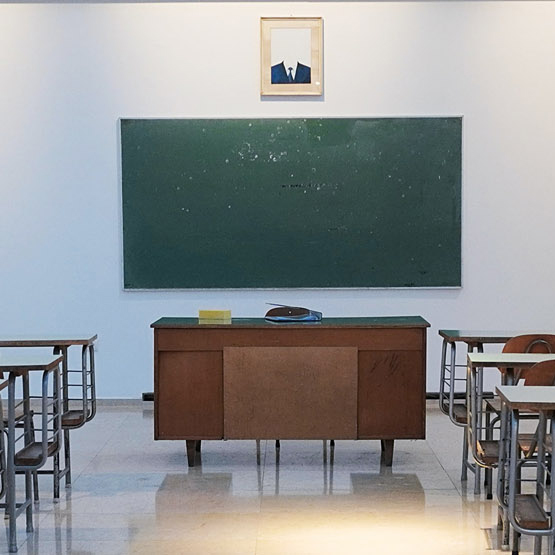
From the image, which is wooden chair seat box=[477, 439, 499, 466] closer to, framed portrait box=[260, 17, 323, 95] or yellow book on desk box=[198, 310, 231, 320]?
yellow book on desk box=[198, 310, 231, 320]

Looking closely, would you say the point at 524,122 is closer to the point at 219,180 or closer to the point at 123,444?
the point at 219,180

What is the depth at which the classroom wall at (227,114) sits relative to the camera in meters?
7.31

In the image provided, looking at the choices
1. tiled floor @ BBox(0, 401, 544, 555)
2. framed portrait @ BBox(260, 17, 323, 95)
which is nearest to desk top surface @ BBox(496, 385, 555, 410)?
tiled floor @ BBox(0, 401, 544, 555)

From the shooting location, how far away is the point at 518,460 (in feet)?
11.1

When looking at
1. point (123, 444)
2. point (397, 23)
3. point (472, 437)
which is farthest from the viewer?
point (397, 23)

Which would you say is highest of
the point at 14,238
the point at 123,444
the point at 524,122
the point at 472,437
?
the point at 524,122

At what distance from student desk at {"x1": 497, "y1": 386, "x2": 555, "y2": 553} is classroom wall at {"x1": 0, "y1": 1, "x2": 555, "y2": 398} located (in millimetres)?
3896

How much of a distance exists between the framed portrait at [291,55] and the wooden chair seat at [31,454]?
12.3 ft

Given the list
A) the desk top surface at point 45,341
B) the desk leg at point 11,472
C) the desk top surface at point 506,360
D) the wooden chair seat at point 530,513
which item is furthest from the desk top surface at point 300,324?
the wooden chair seat at point 530,513

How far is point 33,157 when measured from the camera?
740 centimetres

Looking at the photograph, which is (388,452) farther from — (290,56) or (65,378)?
(290,56)

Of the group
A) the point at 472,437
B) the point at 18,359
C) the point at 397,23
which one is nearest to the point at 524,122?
the point at 397,23

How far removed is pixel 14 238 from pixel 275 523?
3938 mm

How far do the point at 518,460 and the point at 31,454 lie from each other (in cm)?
210
